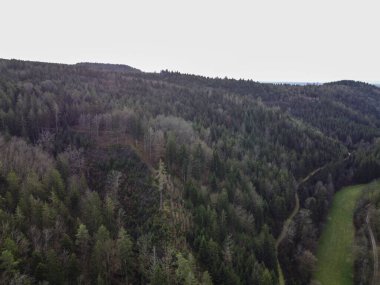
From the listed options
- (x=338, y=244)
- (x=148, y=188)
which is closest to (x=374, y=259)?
(x=338, y=244)

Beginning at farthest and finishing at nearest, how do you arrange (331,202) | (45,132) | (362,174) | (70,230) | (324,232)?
1. (362,174)
2. (331,202)
3. (45,132)
4. (324,232)
5. (70,230)

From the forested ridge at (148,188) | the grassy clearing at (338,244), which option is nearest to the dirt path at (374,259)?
the grassy clearing at (338,244)

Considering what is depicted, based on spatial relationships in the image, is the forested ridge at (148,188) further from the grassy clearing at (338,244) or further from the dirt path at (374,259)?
the dirt path at (374,259)

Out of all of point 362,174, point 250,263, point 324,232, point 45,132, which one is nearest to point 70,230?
point 250,263

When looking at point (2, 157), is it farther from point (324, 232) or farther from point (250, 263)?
point (324, 232)

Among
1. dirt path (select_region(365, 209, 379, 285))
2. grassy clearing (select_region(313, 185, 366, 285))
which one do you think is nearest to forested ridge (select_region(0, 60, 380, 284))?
grassy clearing (select_region(313, 185, 366, 285))
